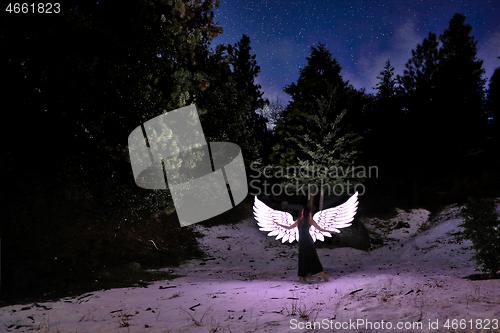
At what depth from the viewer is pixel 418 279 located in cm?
653

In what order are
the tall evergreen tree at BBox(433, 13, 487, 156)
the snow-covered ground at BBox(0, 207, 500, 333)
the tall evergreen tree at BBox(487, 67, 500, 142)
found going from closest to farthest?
1. the snow-covered ground at BBox(0, 207, 500, 333)
2. the tall evergreen tree at BBox(433, 13, 487, 156)
3. the tall evergreen tree at BBox(487, 67, 500, 142)

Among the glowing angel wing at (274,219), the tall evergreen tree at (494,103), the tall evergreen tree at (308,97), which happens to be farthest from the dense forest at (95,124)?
the tall evergreen tree at (494,103)

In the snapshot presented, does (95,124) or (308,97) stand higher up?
(308,97)

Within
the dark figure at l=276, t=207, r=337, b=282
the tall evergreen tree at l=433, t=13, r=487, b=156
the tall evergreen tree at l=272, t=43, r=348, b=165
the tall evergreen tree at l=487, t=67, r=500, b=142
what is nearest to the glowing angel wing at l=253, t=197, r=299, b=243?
the dark figure at l=276, t=207, r=337, b=282

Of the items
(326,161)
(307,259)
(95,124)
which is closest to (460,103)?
(326,161)

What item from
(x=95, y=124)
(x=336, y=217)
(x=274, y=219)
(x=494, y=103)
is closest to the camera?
(x=95, y=124)

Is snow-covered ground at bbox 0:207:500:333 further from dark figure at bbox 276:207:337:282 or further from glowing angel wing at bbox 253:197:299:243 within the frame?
glowing angel wing at bbox 253:197:299:243

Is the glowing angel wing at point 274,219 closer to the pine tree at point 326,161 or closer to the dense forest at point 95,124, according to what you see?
the dense forest at point 95,124

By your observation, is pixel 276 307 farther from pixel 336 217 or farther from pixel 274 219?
pixel 336 217

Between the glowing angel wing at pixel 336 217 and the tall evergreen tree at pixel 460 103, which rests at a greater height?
the tall evergreen tree at pixel 460 103

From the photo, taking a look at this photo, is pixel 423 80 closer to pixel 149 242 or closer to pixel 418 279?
pixel 418 279

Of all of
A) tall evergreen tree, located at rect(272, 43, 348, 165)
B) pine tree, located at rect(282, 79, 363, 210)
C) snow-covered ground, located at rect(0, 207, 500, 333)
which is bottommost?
snow-covered ground, located at rect(0, 207, 500, 333)

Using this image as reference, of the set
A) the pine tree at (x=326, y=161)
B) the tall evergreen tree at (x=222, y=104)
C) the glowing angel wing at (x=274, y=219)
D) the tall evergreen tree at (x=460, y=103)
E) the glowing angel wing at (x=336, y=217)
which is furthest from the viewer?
the tall evergreen tree at (x=460, y=103)

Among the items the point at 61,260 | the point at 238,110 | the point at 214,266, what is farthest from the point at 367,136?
the point at 61,260
